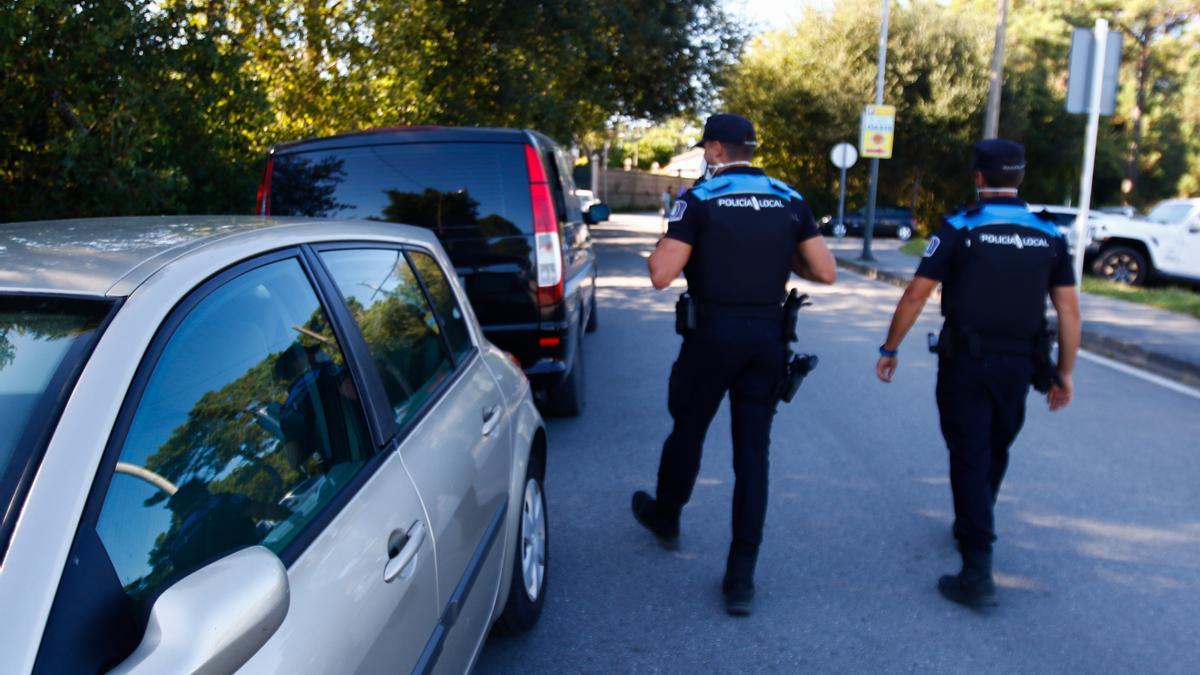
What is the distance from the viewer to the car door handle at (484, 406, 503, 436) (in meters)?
3.06

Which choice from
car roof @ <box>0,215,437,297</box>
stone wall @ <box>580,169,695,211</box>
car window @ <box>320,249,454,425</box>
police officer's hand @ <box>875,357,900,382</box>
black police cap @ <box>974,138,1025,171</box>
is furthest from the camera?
stone wall @ <box>580,169,695,211</box>

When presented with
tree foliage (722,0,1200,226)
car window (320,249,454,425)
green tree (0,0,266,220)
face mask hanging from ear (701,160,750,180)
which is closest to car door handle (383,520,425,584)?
car window (320,249,454,425)

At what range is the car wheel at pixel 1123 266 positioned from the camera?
16891 millimetres

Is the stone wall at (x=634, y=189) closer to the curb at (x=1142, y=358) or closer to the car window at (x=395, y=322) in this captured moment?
the curb at (x=1142, y=358)

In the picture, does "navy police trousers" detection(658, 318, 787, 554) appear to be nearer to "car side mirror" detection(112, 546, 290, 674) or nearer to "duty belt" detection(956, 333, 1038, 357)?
"duty belt" detection(956, 333, 1038, 357)

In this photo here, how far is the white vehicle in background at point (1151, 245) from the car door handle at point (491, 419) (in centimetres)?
1604

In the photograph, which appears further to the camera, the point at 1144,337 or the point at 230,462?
the point at 1144,337

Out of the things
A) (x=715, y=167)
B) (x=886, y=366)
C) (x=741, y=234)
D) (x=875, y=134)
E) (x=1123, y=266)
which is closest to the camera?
(x=741, y=234)

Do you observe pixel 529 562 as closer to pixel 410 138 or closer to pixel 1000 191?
pixel 1000 191

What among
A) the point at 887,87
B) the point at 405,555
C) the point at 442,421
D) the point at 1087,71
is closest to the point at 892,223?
the point at 887,87

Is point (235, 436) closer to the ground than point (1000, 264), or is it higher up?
closer to the ground

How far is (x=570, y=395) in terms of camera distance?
658 cm

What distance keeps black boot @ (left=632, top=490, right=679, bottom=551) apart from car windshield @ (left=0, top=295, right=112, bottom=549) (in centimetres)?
300

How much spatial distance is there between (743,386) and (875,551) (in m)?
1.20
